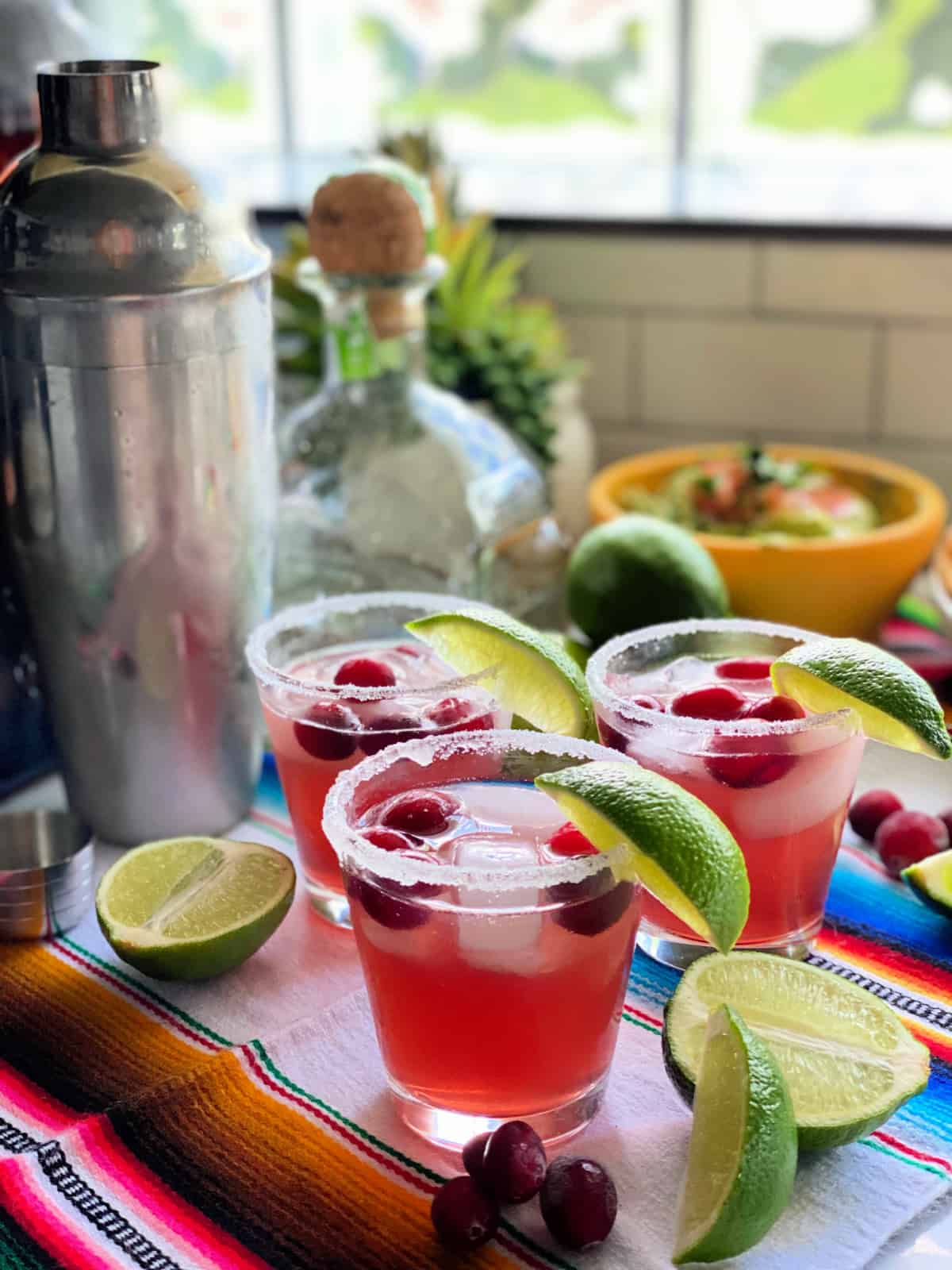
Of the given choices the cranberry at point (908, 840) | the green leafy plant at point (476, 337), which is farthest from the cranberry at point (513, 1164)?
the green leafy plant at point (476, 337)

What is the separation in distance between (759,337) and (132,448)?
971mm

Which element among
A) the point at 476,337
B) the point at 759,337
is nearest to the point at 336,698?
the point at 476,337

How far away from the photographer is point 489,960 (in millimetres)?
628

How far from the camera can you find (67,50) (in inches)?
52.8

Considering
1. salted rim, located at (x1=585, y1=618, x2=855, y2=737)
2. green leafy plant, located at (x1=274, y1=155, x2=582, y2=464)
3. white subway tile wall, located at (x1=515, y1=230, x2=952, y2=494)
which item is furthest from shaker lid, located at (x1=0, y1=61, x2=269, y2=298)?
white subway tile wall, located at (x1=515, y1=230, x2=952, y2=494)

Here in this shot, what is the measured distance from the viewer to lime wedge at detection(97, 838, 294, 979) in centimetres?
78

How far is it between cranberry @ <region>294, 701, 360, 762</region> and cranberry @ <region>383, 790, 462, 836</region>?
108mm

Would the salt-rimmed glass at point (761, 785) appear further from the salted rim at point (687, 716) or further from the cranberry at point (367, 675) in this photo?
the cranberry at point (367, 675)

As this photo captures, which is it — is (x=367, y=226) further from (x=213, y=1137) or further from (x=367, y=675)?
(x=213, y=1137)

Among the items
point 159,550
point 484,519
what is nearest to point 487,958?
point 159,550

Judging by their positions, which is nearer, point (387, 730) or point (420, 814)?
point (420, 814)

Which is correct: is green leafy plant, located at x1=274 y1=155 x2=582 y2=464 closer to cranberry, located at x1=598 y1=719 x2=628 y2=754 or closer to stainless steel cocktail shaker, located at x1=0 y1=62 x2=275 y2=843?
stainless steel cocktail shaker, located at x1=0 y1=62 x2=275 y2=843

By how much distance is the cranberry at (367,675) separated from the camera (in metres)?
0.84

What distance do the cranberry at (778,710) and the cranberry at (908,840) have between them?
171 mm
